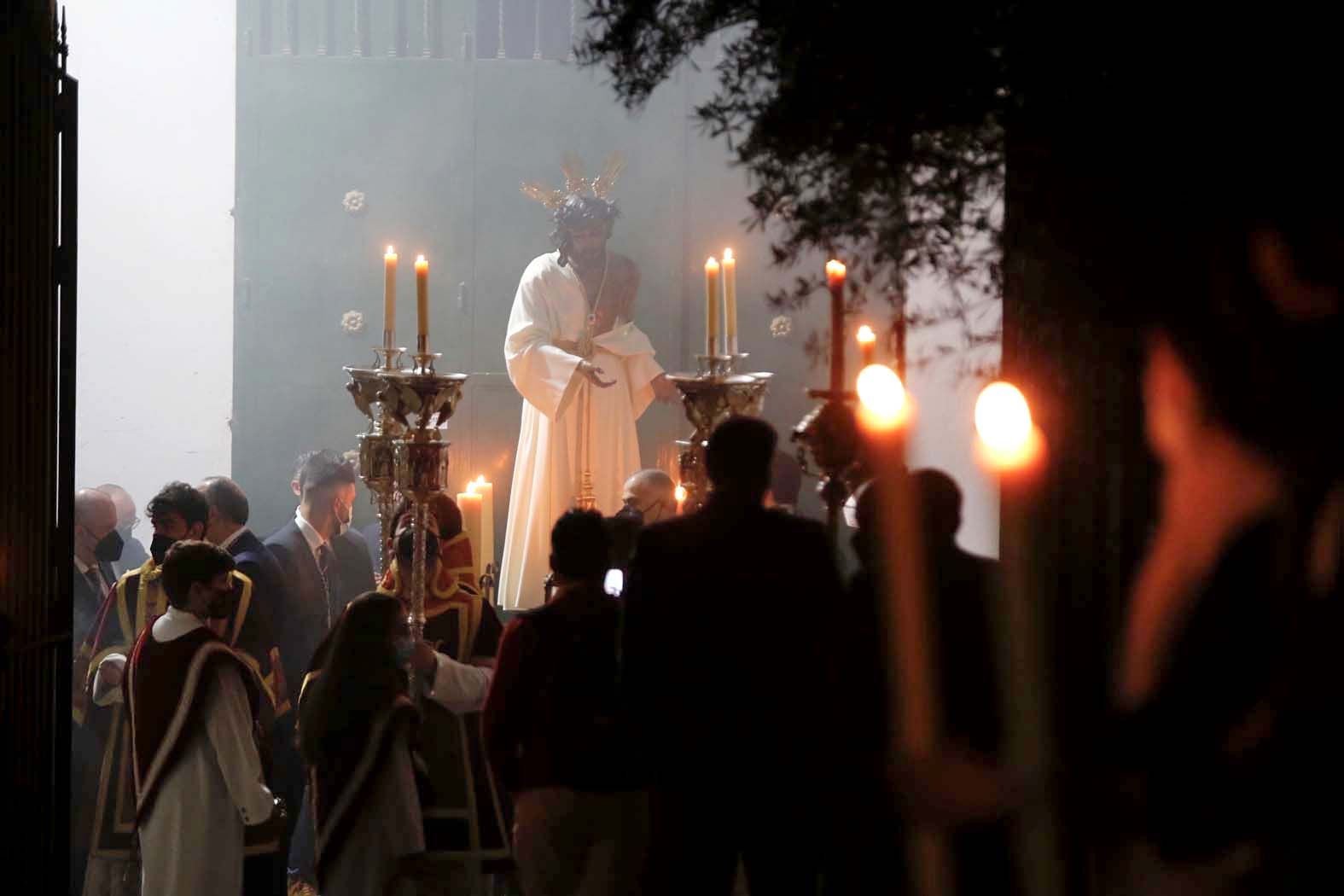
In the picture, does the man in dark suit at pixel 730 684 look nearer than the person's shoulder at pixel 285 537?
Yes

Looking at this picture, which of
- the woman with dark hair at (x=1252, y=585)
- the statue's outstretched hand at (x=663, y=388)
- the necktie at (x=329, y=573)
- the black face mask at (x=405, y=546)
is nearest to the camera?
the woman with dark hair at (x=1252, y=585)

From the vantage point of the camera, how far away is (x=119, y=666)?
5.62 m

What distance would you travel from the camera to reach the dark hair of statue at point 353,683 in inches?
179

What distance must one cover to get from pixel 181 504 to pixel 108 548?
3.44 feet

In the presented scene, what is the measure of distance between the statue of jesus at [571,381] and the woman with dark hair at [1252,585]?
4.39 metres

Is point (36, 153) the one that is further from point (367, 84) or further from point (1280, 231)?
point (367, 84)

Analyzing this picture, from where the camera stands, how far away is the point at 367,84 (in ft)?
28.4

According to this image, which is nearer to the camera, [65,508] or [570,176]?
[65,508]

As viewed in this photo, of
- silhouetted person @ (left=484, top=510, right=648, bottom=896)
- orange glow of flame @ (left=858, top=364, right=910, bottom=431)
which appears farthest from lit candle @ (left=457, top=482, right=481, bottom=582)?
orange glow of flame @ (left=858, top=364, right=910, bottom=431)

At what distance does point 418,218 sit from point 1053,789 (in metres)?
6.04

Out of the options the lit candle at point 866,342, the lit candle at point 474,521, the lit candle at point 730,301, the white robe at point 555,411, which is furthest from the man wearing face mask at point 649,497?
the lit candle at point 866,342

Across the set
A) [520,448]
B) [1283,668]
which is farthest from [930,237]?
[520,448]

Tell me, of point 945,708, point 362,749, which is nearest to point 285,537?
point 362,749

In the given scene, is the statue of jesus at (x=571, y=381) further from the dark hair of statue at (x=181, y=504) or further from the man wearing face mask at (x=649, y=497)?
the dark hair of statue at (x=181, y=504)
